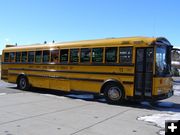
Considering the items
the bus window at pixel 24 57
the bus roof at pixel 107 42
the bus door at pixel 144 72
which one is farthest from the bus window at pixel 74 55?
the bus window at pixel 24 57

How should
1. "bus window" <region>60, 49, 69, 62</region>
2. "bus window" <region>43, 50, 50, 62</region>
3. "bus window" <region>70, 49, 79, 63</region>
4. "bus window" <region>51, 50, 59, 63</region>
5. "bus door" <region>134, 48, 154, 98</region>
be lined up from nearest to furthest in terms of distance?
"bus door" <region>134, 48, 154, 98</region> → "bus window" <region>70, 49, 79, 63</region> → "bus window" <region>60, 49, 69, 62</region> → "bus window" <region>51, 50, 59, 63</region> → "bus window" <region>43, 50, 50, 62</region>

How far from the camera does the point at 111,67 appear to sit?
487 inches

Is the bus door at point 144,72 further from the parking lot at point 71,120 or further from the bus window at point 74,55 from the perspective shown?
the bus window at point 74,55

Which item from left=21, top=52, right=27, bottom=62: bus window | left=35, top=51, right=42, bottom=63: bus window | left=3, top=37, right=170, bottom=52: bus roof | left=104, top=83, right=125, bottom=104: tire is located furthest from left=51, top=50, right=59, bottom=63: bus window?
left=104, top=83, right=125, bottom=104: tire

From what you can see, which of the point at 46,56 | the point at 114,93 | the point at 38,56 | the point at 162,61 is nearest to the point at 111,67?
the point at 114,93

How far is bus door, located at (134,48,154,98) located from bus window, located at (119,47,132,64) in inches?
11.9

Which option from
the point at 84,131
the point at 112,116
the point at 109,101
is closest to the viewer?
the point at 84,131

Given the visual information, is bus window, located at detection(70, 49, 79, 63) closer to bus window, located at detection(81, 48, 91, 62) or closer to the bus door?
bus window, located at detection(81, 48, 91, 62)

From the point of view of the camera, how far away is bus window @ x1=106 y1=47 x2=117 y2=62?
1229 centimetres

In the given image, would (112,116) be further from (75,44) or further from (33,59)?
(33,59)

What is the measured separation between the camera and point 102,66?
12656mm

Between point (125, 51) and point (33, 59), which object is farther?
point (33, 59)

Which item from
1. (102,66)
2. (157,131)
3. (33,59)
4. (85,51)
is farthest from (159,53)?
(33,59)

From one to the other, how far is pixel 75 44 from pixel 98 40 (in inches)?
49.0
